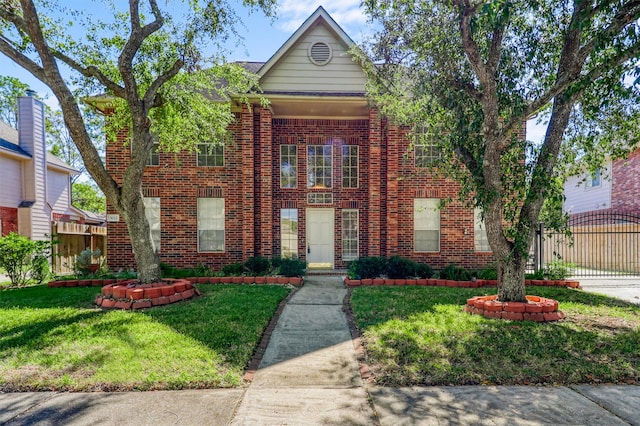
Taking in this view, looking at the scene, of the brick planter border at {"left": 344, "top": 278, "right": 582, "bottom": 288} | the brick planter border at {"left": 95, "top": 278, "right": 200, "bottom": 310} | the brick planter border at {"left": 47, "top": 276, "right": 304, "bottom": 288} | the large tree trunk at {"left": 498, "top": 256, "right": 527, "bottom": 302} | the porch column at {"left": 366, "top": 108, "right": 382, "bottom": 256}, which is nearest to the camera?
the large tree trunk at {"left": 498, "top": 256, "right": 527, "bottom": 302}

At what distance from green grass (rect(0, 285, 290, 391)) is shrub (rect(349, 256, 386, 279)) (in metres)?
3.11

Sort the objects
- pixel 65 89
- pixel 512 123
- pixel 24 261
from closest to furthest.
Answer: pixel 512 123, pixel 65 89, pixel 24 261

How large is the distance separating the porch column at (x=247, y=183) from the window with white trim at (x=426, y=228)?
18.4 feet

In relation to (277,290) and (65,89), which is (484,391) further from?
(65,89)

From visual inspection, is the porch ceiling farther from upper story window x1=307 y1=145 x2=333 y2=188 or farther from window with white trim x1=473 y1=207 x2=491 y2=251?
window with white trim x1=473 y1=207 x2=491 y2=251

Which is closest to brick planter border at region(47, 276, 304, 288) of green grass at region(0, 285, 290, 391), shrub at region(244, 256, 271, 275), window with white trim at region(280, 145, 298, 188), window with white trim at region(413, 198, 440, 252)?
shrub at region(244, 256, 271, 275)

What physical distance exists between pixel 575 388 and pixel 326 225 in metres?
8.79

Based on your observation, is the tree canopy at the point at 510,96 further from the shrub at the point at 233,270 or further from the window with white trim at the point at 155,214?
the window with white trim at the point at 155,214

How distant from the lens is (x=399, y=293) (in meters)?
7.90

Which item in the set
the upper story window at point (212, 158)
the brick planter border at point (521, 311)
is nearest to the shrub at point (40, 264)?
the upper story window at point (212, 158)

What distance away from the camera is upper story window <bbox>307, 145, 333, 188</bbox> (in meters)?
11.9

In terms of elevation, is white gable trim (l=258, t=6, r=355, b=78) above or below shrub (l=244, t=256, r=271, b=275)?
above

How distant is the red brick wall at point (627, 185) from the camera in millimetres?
15023

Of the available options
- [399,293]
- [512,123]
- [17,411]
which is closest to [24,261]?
[17,411]
